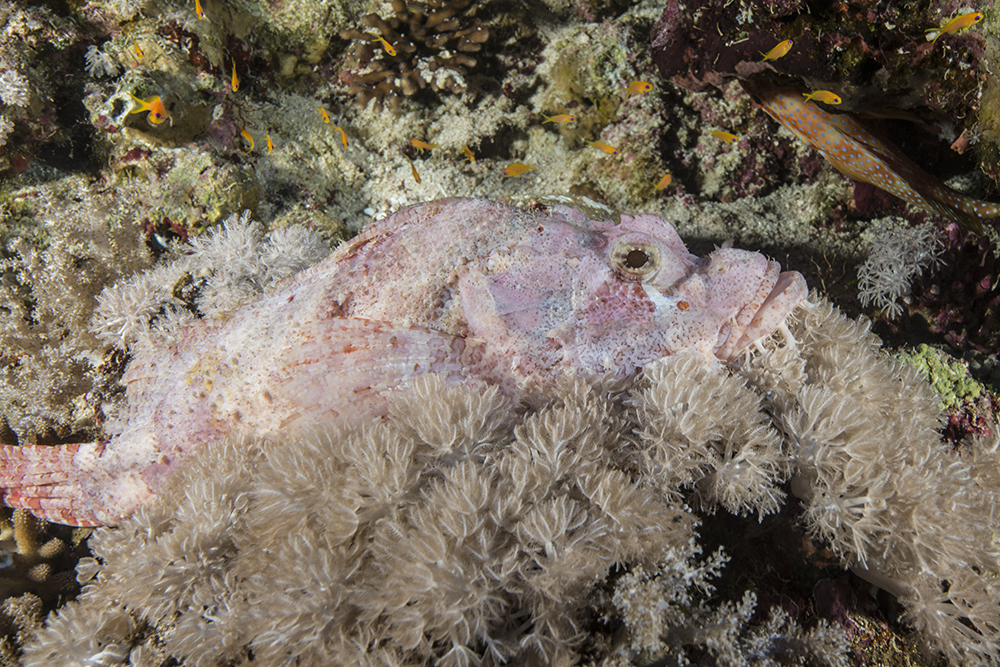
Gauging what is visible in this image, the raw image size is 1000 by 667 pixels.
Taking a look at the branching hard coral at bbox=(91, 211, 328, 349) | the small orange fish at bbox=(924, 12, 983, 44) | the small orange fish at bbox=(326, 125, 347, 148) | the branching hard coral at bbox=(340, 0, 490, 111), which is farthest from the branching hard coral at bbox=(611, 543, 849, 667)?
the branching hard coral at bbox=(340, 0, 490, 111)

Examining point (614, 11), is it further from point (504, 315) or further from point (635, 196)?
point (504, 315)

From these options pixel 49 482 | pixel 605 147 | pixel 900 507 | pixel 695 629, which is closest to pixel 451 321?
pixel 695 629

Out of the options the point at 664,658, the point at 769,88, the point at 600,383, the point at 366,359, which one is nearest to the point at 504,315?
the point at 600,383

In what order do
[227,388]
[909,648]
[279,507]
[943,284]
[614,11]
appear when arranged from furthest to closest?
[614,11] → [943,284] → [227,388] → [909,648] → [279,507]

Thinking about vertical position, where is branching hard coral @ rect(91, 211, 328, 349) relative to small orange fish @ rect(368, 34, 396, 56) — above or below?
below

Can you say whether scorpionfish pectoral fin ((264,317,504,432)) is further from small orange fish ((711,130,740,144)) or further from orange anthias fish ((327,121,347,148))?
small orange fish ((711,130,740,144))

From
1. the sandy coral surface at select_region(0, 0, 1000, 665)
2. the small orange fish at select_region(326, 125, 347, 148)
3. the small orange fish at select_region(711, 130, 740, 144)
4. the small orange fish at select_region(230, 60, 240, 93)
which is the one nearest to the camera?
the sandy coral surface at select_region(0, 0, 1000, 665)

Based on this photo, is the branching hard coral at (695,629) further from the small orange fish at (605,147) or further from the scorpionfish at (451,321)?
the small orange fish at (605,147)

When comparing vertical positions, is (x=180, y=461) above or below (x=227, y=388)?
below
